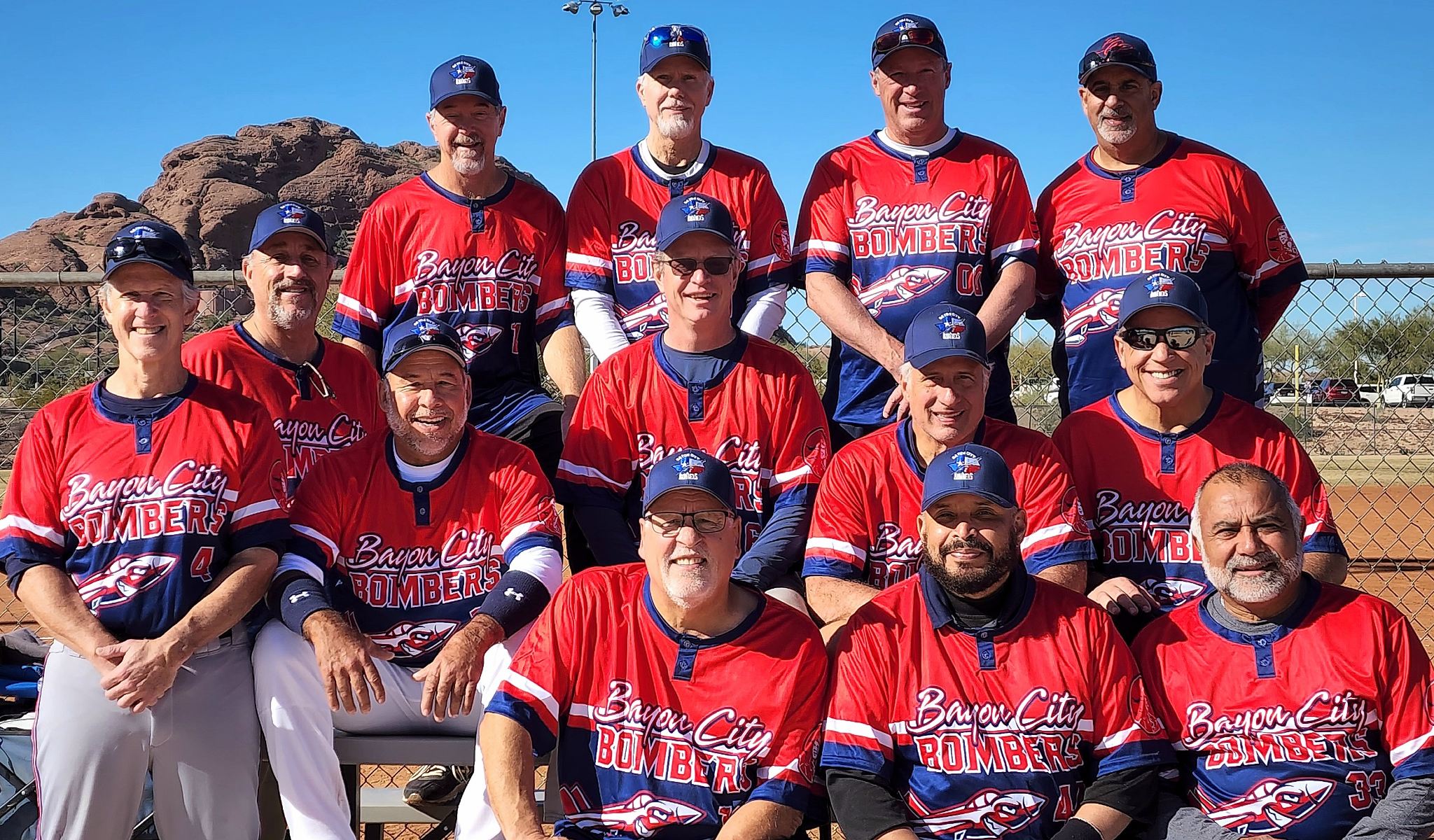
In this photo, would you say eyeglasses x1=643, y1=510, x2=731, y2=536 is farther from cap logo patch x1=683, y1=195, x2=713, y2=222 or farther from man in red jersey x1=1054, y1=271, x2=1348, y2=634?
man in red jersey x1=1054, y1=271, x2=1348, y2=634

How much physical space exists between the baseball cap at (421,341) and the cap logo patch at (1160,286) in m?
2.30

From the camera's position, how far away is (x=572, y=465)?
161 inches

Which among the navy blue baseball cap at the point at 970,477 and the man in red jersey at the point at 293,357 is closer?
the navy blue baseball cap at the point at 970,477

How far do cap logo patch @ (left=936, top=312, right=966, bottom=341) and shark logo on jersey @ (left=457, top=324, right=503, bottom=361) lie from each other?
1818mm

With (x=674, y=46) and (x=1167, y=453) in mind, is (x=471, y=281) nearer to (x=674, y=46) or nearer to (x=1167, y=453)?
(x=674, y=46)

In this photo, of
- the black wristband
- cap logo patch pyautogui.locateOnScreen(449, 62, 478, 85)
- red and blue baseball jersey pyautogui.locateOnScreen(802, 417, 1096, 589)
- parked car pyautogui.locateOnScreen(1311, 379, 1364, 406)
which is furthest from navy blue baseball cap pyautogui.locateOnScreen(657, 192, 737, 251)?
parked car pyautogui.locateOnScreen(1311, 379, 1364, 406)

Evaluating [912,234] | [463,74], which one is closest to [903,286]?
[912,234]

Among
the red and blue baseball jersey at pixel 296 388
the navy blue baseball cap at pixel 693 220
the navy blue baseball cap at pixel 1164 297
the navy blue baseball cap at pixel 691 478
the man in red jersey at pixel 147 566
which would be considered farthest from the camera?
the red and blue baseball jersey at pixel 296 388

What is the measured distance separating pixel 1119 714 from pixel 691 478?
1271 mm

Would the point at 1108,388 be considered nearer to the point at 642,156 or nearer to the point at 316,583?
the point at 642,156

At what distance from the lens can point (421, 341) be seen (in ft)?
12.4

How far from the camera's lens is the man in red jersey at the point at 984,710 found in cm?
299

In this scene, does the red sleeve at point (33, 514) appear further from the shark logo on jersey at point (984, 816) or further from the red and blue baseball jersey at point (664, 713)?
the shark logo on jersey at point (984, 816)

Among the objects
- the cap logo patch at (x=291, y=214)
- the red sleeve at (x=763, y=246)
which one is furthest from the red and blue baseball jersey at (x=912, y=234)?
the cap logo patch at (x=291, y=214)
